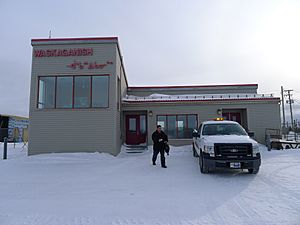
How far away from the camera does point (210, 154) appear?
686 cm

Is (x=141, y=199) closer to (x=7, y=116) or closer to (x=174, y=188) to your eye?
(x=174, y=188)

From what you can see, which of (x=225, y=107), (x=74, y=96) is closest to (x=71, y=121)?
(x=74, y=96)

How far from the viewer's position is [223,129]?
324 inches

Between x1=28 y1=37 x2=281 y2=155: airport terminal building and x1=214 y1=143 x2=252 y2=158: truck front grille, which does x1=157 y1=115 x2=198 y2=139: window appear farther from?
x1=214 y1=143 x2=252 y2=158: truck front grille

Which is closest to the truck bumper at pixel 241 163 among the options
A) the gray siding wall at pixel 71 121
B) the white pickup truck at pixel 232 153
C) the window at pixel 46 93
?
the white pickup truck at pixel 232 153

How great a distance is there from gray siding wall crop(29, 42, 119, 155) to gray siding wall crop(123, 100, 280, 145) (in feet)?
12.3

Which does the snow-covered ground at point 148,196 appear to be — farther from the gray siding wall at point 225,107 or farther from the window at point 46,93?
the gray siding wall at point 225,107

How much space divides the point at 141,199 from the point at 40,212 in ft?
7.17

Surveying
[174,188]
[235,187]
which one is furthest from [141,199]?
[235,187]

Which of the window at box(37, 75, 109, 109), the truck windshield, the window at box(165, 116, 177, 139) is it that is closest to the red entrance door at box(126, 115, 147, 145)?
the window at box(165, 116, 177, 139)

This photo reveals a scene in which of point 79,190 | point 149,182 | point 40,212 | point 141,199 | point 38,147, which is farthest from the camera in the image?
Answer: point 38,147

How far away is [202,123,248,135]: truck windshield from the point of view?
26.3ft

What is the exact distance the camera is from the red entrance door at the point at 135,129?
51.4ft

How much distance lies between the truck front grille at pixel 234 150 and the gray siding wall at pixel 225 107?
324 inches
